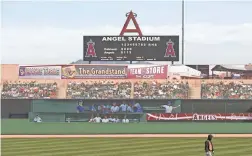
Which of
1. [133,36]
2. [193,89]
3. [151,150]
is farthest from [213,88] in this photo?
[151,150]

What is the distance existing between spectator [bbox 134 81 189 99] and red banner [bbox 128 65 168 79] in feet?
2.45

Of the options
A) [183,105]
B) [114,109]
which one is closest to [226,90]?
[183,105]

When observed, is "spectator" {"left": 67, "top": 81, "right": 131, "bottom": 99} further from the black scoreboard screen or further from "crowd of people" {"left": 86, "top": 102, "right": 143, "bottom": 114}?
the black scoreboard screen

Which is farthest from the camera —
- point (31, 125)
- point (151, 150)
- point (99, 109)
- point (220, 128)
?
point (99, 109)

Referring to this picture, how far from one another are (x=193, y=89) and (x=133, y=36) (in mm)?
8612

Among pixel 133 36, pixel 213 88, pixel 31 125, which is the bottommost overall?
pixel 31 125

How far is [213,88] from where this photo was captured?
179 feet

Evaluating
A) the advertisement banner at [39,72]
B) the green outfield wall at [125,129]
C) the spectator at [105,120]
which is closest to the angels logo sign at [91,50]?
the advertisement banner at [39,72]

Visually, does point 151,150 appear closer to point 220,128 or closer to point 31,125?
point 220,128

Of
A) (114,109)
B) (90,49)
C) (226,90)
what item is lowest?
(114,109)

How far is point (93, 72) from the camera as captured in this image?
2212 inches

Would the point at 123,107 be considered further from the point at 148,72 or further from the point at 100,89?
the point at 148,72

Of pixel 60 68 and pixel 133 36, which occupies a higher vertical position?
pixel 133 36

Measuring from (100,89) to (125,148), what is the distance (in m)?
30.0
